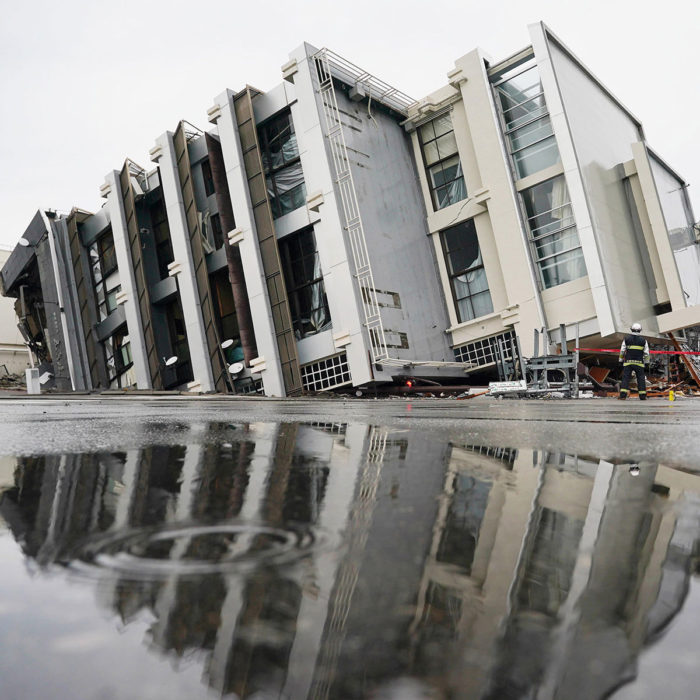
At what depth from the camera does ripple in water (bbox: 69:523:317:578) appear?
0.90 metres

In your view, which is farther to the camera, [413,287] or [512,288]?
[413,287]

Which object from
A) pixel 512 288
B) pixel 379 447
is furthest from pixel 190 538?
pixel 512 288

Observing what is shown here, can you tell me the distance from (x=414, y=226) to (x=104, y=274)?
617 inches

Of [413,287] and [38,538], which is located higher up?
A: [413,287]

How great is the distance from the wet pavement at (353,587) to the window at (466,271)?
20.4 metres

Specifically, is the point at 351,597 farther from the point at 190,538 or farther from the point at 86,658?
the point at 190,538

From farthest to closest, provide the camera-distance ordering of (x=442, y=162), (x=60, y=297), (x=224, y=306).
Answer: (x=60, y=297), (x=224, y=306), (x=442, y=162)

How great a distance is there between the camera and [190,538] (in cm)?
107

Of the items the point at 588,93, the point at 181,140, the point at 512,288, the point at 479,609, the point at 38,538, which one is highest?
the point at 181,140

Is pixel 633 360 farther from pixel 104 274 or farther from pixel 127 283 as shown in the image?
pixel 104 274

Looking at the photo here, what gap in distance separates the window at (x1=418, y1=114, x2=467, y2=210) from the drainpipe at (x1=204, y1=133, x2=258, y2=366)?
7352mm

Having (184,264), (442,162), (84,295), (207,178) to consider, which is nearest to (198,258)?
(184,264)

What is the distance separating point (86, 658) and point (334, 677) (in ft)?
0.81

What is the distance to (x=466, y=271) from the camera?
2212cm
